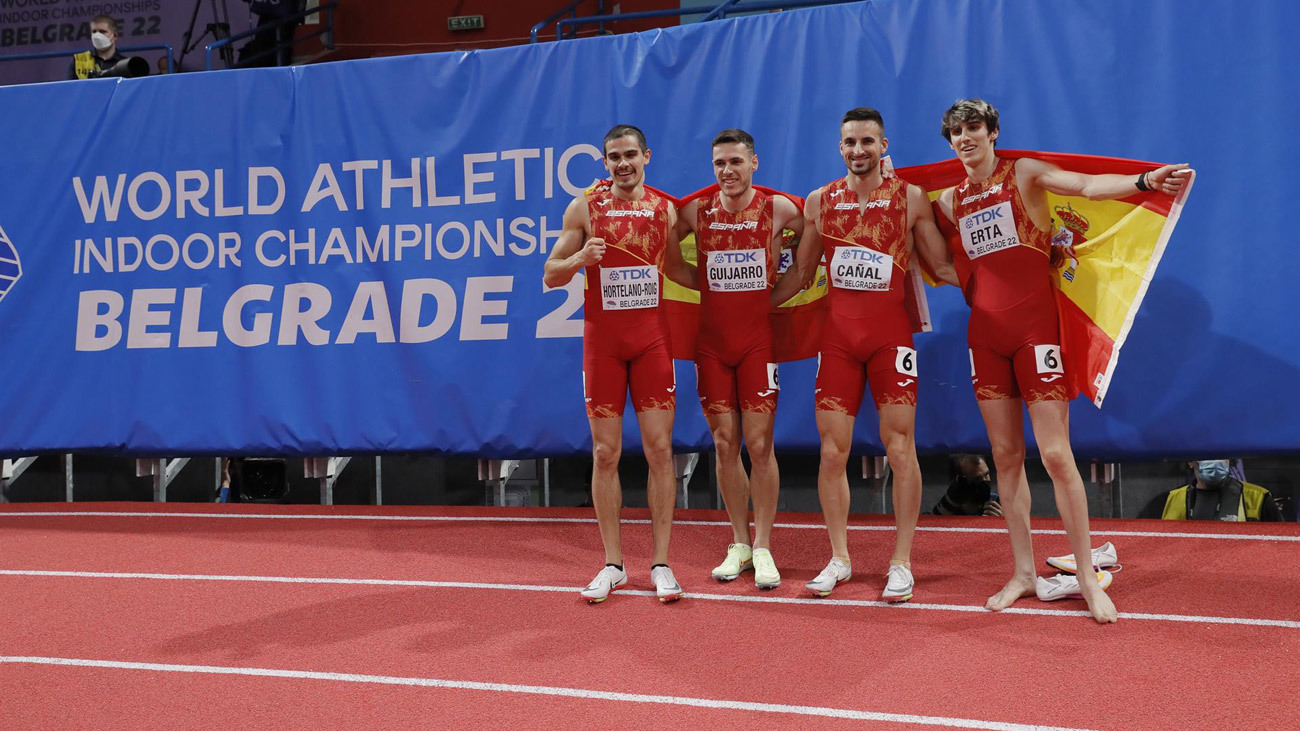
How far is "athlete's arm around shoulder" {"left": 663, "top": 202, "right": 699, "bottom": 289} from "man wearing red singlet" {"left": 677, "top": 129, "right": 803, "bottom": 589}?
0.36ft

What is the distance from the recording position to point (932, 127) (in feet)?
19.6

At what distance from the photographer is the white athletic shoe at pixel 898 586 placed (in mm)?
4336

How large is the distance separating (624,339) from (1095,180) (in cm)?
194

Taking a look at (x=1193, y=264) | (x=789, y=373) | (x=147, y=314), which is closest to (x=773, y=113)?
(x=789, y=373)

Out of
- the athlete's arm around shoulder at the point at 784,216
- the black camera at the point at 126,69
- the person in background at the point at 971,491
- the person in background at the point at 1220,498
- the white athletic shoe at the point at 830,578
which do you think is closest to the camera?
the white athletic shoe at the point at 830,578

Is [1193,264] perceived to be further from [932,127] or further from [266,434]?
[266,434]

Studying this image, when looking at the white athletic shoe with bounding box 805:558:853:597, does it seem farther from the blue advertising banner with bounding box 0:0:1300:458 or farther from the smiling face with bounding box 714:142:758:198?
the smiling face with bounding box 714:142:758:198

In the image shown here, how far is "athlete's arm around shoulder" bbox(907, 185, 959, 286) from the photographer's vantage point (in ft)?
15.2

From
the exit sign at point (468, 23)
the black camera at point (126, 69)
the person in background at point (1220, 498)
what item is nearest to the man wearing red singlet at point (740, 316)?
the person in background at point (1220, 498)

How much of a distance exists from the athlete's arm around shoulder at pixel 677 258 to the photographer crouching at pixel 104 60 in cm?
520

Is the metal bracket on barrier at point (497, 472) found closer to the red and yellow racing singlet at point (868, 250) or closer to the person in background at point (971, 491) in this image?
the person in background at point (971, 491)

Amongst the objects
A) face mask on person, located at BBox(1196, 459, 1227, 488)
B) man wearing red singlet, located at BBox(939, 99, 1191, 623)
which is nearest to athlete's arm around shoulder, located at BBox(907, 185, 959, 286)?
man wearing red singlet, located at BBox(939, 99, 1191, 623)

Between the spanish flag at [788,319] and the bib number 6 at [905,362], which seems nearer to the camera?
the bib number 6 at [905,362]

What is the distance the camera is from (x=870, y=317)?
4520 mm
